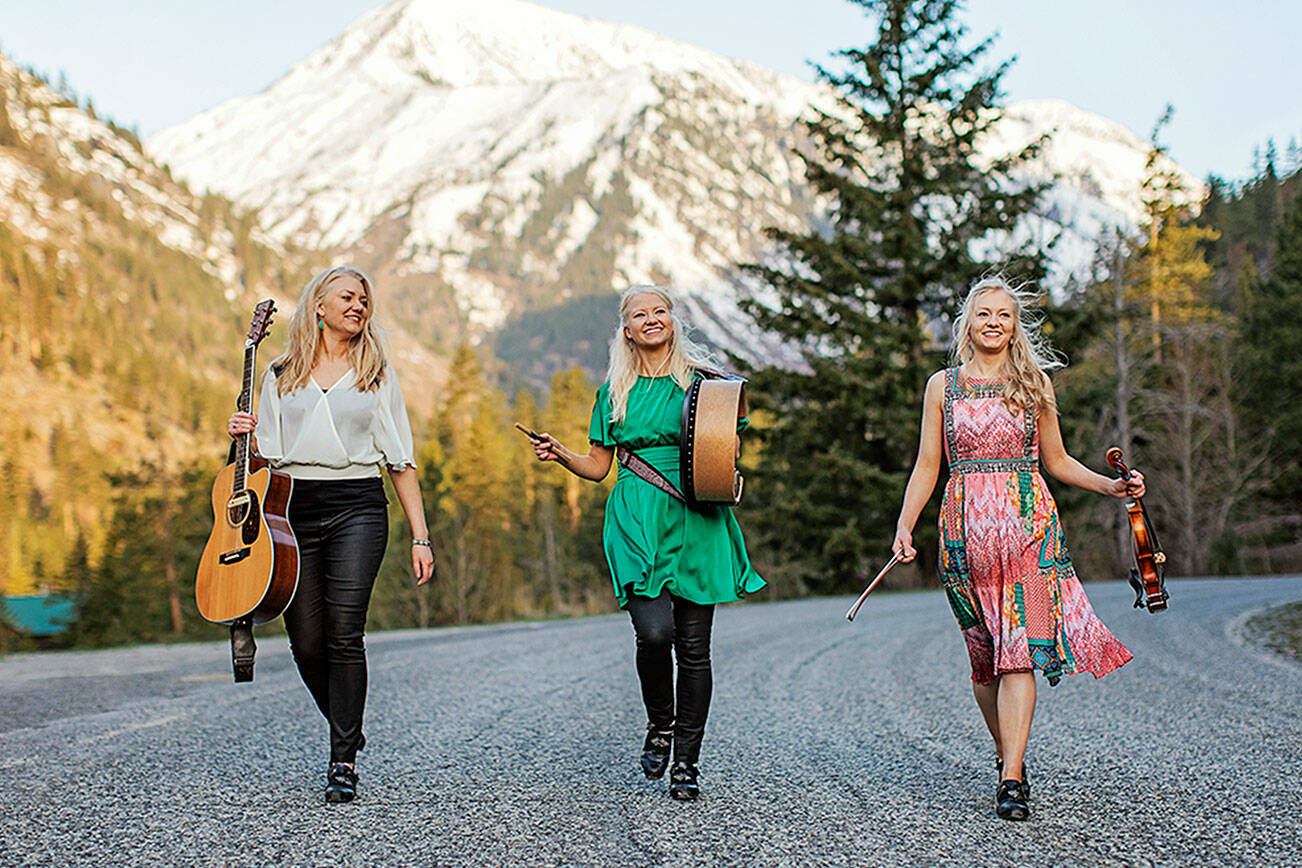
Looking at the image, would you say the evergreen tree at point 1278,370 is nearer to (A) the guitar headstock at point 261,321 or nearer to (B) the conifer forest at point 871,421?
(B) the conifer forest at point 871,421

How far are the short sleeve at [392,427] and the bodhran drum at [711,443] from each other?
3.67 ft

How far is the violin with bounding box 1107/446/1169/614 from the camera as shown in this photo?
13.5ft

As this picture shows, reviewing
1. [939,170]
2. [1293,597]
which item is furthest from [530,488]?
[1293,597]

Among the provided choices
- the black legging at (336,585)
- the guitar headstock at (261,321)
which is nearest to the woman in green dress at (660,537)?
the black legging at (336,585)

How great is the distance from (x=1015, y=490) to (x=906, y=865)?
1.49m

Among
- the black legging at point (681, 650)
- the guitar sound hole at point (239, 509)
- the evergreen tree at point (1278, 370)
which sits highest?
the evergreen tree at point (1278, 370)

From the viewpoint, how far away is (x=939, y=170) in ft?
85.1

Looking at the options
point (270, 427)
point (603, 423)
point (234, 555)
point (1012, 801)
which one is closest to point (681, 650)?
point (603, 423)

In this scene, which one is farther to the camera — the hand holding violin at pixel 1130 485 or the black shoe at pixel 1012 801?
the hand holding violin at pixel 1130 485

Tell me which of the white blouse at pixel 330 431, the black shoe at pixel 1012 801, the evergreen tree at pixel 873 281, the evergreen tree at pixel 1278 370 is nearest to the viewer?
the black shoe at pixel 1012 801

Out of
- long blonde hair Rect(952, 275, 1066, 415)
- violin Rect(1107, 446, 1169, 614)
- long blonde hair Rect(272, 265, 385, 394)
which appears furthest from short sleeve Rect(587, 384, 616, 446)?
violin Rect(1107, 446, 1169, 614)

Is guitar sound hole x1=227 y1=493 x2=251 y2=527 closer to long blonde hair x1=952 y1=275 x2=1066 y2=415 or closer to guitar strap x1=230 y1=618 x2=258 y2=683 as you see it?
guitar strap x1=230 y1=618 x2=258 y2=683

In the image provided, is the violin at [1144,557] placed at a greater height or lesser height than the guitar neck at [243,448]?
lesser

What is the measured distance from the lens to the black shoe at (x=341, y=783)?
4121mm
